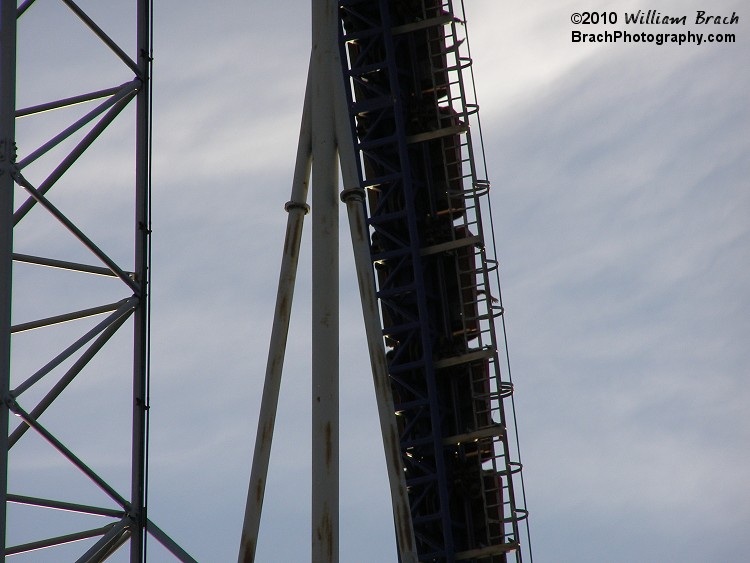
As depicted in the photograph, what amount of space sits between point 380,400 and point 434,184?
10.3m

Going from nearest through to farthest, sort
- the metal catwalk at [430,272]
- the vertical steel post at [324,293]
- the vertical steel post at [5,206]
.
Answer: the vertical steel post at [5,206]
the vertical steel post at [324,293]
the metal catwalk at [430,272]

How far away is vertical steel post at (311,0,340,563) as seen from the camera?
69.3 feet

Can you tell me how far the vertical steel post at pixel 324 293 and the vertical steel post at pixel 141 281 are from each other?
2.72 metres

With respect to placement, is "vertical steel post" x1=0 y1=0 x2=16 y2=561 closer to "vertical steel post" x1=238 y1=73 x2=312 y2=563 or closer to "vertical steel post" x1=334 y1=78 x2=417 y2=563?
"vertical steel post" x1=238 y1=73 x2=312 y2=563

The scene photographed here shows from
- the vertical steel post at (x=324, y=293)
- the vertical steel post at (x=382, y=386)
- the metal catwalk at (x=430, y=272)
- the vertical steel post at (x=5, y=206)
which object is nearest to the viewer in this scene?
the vertical steel post at (x=5, y=206)

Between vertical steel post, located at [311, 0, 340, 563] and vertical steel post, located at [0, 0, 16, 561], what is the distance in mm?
4632

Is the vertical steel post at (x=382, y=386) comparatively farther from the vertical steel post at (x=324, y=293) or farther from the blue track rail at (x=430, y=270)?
the blue track rail at (x=430, y=270)

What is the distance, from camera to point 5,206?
20391mm

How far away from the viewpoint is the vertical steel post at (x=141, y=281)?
19.8 meters

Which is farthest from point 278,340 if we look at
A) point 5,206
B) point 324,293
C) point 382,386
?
point 5,206

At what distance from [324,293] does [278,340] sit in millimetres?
1141

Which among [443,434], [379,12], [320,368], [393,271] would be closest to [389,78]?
[379,12]

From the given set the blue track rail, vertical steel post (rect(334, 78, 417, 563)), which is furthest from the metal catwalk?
vertical steel post (rect(334, 78, 417, 563))

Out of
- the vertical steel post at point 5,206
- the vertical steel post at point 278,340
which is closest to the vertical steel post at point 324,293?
the vertical steel post at point 278,340
